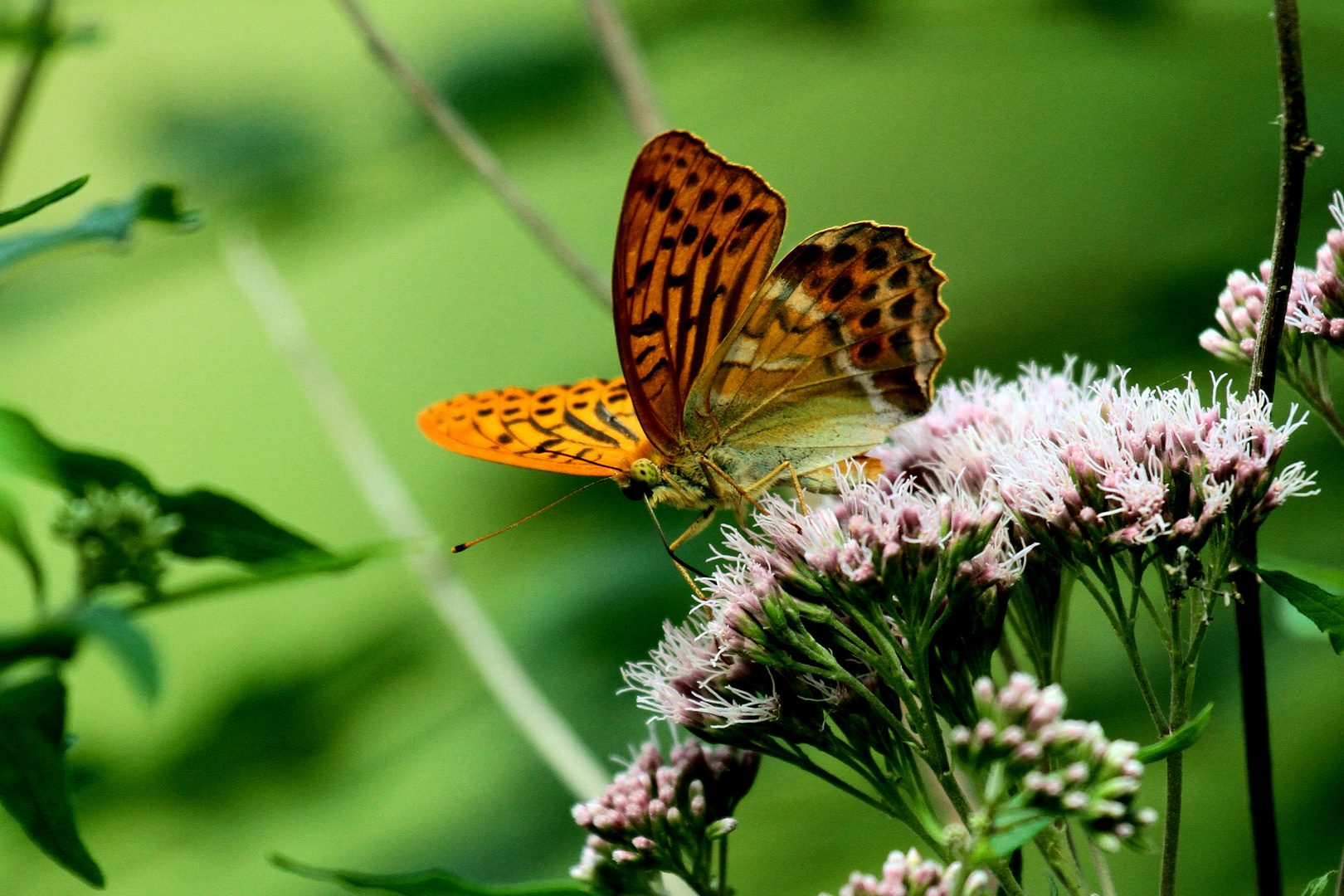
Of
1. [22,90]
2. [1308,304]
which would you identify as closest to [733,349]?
[1308,304]

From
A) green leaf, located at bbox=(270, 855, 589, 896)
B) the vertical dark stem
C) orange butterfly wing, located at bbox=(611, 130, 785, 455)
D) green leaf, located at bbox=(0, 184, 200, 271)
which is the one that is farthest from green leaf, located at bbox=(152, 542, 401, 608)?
the vertical dark stem

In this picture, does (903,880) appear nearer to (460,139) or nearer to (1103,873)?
(1103,873)

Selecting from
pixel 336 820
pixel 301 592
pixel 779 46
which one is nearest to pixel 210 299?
pixel 301 592

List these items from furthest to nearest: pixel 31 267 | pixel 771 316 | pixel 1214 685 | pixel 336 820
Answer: pixel 336 820 < pixel 1214 685 < pixel 771 316 < pixel 31 267

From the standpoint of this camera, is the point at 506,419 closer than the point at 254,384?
Yes

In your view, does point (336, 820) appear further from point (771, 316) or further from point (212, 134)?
point (771, 316)

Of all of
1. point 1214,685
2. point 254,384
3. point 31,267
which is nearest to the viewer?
point 31,267

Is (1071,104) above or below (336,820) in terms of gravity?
above
